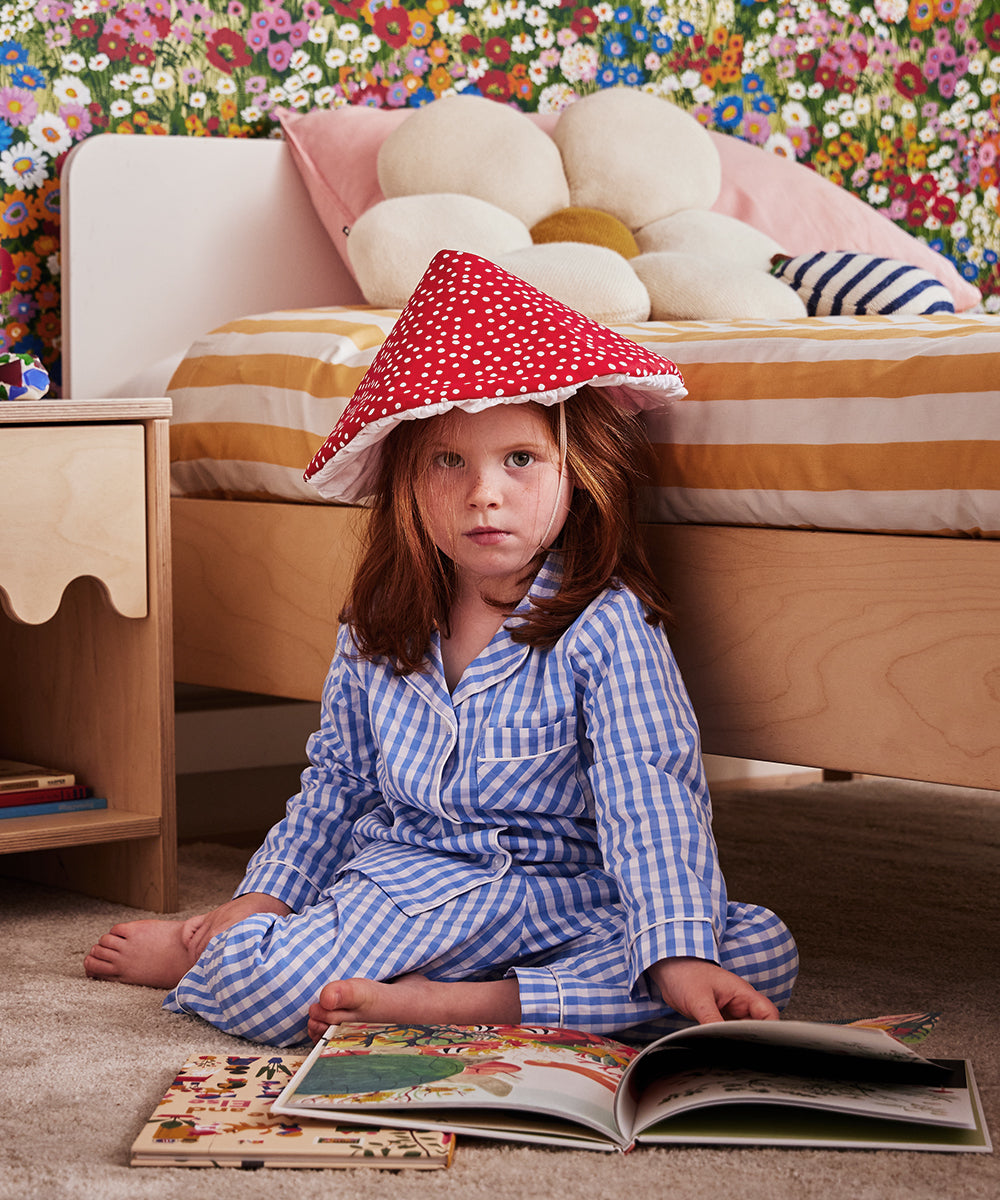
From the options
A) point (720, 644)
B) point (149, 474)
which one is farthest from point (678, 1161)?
point (149, 474)

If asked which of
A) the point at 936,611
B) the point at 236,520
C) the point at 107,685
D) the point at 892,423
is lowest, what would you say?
the point at 107,685

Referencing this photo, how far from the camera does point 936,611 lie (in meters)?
1.02

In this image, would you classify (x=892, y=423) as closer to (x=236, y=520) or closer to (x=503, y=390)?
(x=503, y=390)

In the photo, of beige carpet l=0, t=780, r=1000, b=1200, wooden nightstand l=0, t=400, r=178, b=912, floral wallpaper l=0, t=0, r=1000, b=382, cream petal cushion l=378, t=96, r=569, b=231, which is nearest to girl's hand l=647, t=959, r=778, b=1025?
beige carpet l=0, t=780, r=1000, b=1200

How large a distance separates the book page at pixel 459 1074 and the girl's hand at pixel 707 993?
47 millimetres

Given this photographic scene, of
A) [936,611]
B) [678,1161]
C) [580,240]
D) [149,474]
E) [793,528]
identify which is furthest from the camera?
[580,240]

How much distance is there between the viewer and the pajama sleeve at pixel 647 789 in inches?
39.0

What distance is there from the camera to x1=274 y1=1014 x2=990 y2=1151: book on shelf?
32.4 inches

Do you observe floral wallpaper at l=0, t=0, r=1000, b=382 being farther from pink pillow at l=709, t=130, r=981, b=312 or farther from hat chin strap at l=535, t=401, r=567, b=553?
hat chin strap at l=535, t=401, r=567, b=553

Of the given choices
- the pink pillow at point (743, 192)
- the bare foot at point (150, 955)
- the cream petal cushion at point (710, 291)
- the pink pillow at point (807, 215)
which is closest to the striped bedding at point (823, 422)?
the cream petal cushion at point (710, 291)

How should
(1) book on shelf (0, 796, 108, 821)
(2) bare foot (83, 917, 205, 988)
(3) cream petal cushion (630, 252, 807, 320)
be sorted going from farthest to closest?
(3) cream petal cushion (630, 252, 807, 320)
(1) book on shelf (0, 796, 108, 821)
(2) bare foot (83, 917, 205, 988)

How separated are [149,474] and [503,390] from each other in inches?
19.3

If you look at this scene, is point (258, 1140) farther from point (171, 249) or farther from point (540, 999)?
point (171, 249)

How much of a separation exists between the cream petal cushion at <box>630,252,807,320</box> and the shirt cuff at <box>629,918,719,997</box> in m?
0.86
